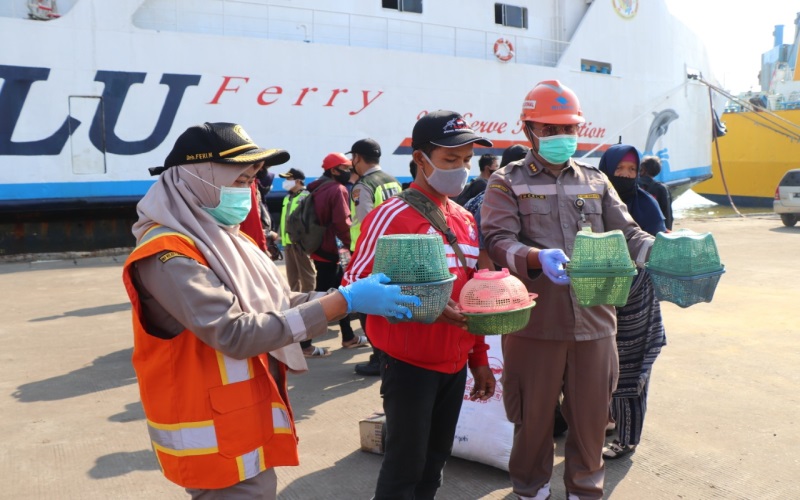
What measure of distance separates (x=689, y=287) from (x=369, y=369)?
10.1 ft

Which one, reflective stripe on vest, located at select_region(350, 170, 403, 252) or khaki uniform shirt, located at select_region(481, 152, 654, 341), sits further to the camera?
reflective stripe on vest, located at select_region(350, 170, 403, 252)

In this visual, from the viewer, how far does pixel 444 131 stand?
8.05 feet

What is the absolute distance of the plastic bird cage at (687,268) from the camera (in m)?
2.36

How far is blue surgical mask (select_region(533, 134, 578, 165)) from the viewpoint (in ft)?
9.11

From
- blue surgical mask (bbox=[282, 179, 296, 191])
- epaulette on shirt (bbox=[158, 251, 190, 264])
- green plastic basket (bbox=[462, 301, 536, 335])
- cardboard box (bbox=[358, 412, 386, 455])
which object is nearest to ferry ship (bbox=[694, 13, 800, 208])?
blue surgical mask (bbox=[282, 179, 296, 191])

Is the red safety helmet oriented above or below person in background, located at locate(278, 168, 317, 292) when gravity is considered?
above

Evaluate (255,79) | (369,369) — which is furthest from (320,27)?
(369,369)

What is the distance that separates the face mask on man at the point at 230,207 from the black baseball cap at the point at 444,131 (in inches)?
30.0

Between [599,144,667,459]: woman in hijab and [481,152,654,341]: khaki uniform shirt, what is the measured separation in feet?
2.24

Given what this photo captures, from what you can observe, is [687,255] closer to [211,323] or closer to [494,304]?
[494,304]

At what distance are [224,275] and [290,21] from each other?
41.9 feet

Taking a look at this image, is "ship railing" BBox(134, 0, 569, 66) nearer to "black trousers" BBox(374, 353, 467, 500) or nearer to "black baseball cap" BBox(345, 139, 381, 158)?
"black baseball cap" BBox(345, 139, 381, 158)

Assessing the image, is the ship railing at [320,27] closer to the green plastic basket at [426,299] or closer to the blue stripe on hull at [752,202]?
the green plastic basket at [426,299]

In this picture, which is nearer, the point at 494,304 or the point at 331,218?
A: the point at 494,304
